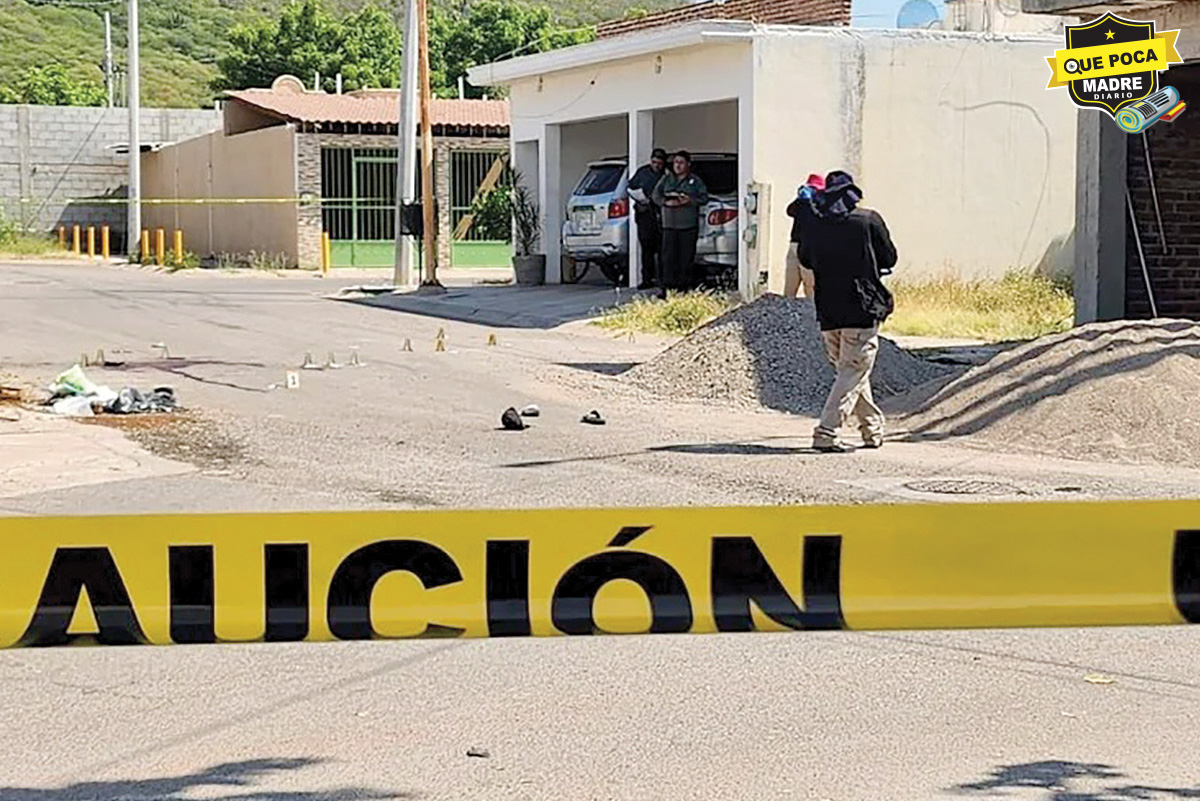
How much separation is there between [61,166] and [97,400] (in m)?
37.3

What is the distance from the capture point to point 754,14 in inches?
1193

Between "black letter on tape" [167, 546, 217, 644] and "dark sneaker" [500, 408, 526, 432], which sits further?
"dark sneaker" [500, 408, 526, 432]

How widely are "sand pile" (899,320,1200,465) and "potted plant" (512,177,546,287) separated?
53.5 ft

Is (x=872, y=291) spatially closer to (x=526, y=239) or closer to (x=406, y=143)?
(x=526, y=239)

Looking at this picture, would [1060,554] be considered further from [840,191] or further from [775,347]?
[775,347]

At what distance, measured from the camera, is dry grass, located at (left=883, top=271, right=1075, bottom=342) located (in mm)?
20891

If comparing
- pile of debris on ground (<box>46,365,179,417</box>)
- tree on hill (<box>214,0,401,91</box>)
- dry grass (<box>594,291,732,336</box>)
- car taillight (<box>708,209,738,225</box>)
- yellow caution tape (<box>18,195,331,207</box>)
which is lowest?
pile of debris on ground (<box>46,365,179,417</box>)

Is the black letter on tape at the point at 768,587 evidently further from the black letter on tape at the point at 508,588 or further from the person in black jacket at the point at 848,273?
the person in black jacket at the point at 848,273

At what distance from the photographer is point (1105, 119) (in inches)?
698

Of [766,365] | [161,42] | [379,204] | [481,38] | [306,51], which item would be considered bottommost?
[766,365]

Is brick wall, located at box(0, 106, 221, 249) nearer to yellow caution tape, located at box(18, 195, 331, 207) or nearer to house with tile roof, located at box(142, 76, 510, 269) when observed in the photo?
yellow caution tape, located at box(18, 195, 331, 207)

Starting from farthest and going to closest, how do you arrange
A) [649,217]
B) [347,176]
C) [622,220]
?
[347,176] → [622,220] → [649,217]

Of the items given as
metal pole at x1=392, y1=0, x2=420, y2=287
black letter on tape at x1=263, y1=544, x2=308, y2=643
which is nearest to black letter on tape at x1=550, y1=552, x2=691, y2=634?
black letter on tape at x1=263, y1=544, x2=308, y2=643

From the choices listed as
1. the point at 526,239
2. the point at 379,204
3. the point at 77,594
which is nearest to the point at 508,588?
the point at 77,594
